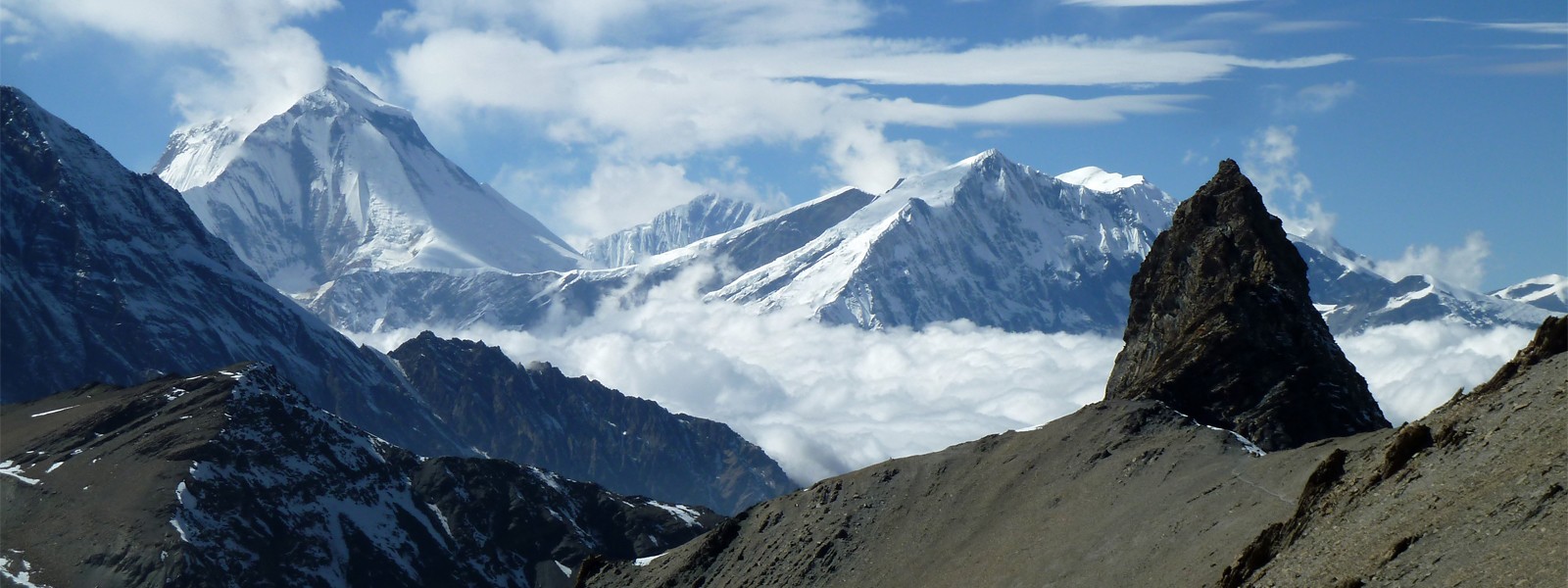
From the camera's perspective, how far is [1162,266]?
16850cm

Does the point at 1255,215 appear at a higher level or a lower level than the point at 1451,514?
higher

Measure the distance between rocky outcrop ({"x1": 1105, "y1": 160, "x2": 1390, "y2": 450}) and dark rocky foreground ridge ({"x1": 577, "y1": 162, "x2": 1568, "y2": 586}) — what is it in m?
0.35

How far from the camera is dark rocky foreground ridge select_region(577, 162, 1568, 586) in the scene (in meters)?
69.2

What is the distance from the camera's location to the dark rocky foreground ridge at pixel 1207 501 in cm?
6925

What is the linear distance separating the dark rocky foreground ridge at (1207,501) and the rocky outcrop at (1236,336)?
0.35 m

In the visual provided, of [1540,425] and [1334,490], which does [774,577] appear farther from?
[1540,425]

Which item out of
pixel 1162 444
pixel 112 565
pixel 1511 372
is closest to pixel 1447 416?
pixel 1511 372

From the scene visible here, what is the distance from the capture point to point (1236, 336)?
5871 inches

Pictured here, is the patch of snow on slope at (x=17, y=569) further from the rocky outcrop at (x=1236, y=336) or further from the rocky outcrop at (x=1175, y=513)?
the rocky outcrop at (x=1236, y=336)

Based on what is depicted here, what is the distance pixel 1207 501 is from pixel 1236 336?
4180 cm

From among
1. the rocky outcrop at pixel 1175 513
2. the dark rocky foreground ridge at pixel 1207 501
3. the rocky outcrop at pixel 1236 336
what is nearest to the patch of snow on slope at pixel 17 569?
the dark rocky foreground ridge at pixel 1207 501

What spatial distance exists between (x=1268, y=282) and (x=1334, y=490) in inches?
2839

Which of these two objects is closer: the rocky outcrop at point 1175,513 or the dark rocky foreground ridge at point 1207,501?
the rocky outcrop at point 1175,513

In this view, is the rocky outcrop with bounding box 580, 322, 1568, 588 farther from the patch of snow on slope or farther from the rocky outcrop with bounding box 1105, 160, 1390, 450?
the patch of snow on slope
